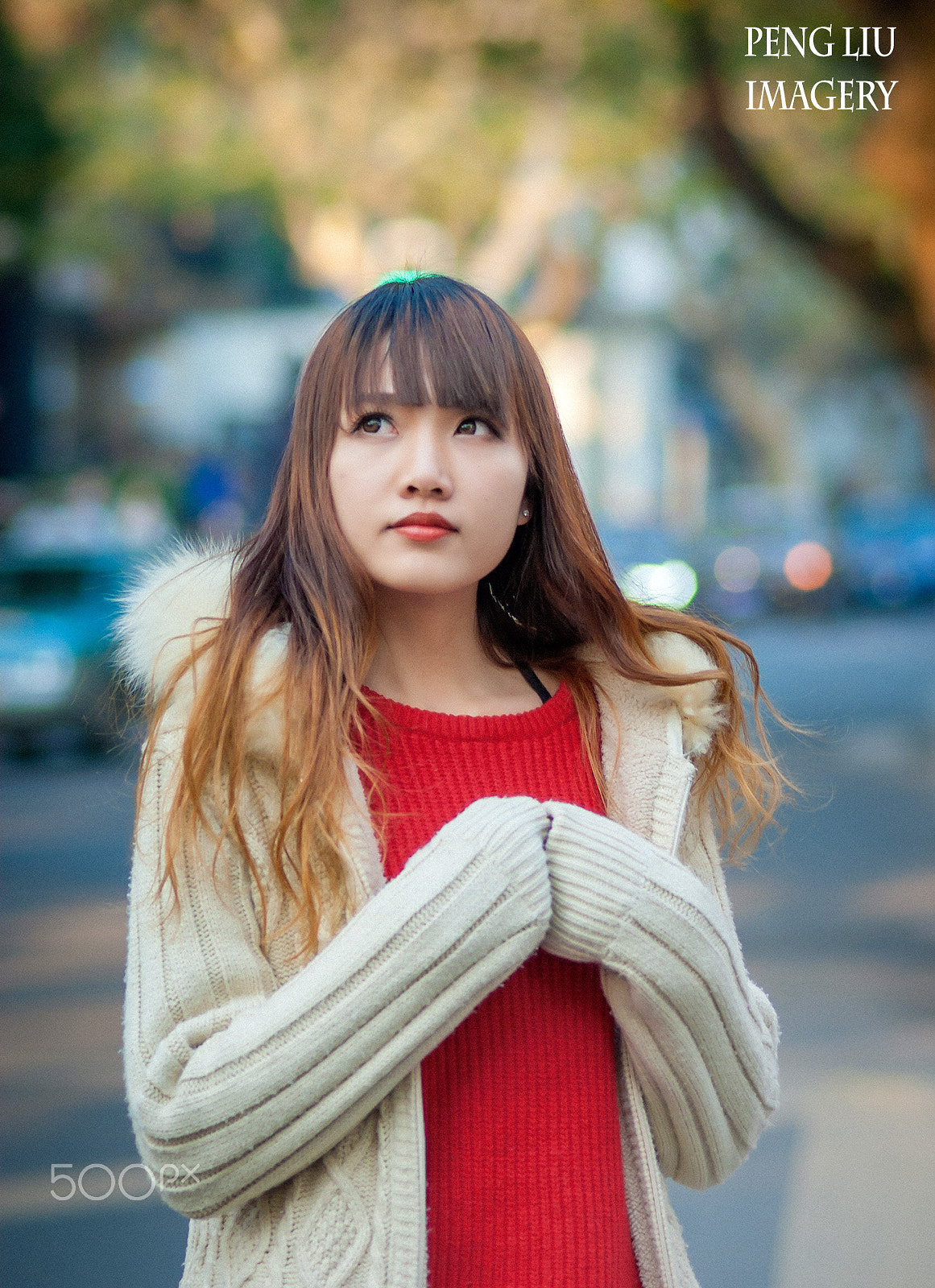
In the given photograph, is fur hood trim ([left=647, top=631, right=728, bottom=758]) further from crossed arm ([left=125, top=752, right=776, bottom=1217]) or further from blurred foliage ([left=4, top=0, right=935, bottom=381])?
blurred foliage ([left=4, top=0, right=935, bottom=381])

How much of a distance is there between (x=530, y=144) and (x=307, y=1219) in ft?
73.1

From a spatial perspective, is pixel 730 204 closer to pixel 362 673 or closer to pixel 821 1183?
pixel 821 1183

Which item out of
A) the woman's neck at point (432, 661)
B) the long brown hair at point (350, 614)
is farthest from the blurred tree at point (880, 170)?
the woman's neck at point (432, 661)

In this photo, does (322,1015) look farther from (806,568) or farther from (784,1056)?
(806,568)

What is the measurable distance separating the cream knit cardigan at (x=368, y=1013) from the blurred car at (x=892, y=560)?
23.4 m

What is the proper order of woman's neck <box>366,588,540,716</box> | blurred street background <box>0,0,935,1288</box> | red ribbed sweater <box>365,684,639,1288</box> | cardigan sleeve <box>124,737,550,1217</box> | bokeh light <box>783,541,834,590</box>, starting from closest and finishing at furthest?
cardigan sleeve <box>124,737,550,1217</box> → red ribbed sweater <box>365,684,639,1288</box> → woman's neck <box>366,588,540,716</box> → blurred street background <box>0,0,935,1288</box> → bokeh light <box>783,541,834,590</box>

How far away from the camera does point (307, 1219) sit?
62.1 inches

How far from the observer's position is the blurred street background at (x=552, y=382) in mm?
4324

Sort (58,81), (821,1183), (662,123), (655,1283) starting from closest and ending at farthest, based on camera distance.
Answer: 1. (655,1283)
2. (821,1183)
3. (662,123)
4. (58,81)

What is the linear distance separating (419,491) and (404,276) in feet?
1.03

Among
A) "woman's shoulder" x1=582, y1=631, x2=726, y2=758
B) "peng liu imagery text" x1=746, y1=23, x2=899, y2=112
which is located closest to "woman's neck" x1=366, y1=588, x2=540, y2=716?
"woman's shoulder" x1=582, y1=631, x2=726, y2=758

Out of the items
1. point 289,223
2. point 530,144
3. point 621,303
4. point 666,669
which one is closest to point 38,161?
point 289,223

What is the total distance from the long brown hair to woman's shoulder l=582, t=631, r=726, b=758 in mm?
19

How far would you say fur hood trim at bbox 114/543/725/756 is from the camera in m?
1.70
